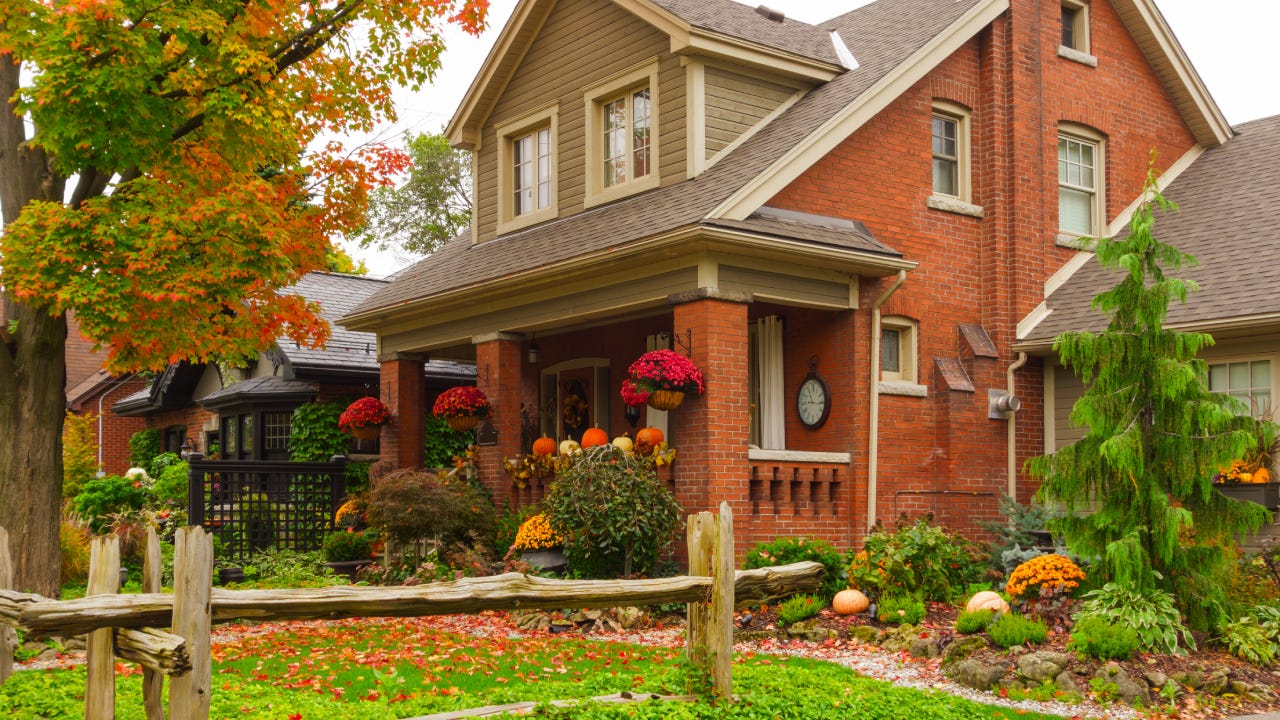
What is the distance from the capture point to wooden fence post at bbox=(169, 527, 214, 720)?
20.2ft

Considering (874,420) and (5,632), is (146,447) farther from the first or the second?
(5,632)

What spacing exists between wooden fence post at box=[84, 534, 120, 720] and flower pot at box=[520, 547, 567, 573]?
7.85 metres

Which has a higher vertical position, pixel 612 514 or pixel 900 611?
pixel 612 514

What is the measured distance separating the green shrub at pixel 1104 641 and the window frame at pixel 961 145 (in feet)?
26.8

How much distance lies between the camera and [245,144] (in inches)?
528

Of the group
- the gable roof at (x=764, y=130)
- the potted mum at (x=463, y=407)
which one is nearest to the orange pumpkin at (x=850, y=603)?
the gable roof at (x=764, y=130)

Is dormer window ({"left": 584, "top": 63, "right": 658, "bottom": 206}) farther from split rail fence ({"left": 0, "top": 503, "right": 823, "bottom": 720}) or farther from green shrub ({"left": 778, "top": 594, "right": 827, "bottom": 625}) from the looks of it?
split rail fence ({"left": 0, "top": 503, "right": 823, "bottom": 720})

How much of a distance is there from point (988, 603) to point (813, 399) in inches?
178

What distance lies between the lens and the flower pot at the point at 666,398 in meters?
13.8

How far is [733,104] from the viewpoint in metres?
16.6

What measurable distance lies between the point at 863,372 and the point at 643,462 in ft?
10.3

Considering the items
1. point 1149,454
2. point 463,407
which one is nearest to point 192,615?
point 1149,454

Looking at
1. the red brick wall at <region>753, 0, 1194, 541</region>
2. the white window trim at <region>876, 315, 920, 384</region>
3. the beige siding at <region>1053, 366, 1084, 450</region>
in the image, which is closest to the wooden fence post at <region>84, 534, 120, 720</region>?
the red brick wall at <region>753, 0, 1194, 541</region>

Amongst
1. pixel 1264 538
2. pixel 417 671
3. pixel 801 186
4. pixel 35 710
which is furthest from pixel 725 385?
pixel 35 710
